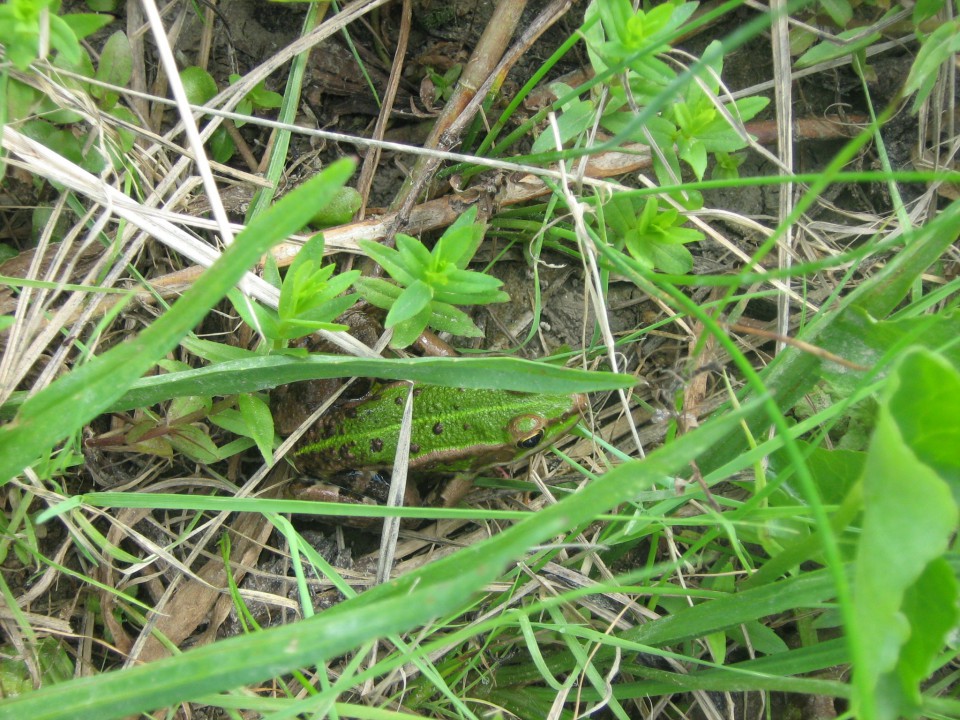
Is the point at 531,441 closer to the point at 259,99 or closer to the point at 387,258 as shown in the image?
the point at 387,258

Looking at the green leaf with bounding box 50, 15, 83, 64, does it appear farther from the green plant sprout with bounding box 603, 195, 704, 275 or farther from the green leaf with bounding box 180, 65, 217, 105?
the green plant sprout with bounding box 603, 195, 704, 275

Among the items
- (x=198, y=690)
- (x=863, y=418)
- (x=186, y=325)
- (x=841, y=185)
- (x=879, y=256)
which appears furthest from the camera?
(x=841, y=185)

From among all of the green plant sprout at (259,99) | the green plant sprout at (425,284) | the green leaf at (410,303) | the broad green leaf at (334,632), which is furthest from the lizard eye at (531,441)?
the green plant sprout at (259,99)

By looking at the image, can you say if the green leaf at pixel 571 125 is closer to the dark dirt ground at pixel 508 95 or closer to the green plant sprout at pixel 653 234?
the green plant sprout at pixel 653 234

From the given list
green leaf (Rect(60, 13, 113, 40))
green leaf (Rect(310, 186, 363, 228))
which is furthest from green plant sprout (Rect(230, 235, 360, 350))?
green leaf (Rect(60, 13, 113, 40))

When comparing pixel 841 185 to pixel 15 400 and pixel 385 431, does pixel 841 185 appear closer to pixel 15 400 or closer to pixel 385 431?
pixel 385 431

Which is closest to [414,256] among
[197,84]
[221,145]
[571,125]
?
[571,125]

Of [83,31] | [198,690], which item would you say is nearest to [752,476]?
[198,690]
